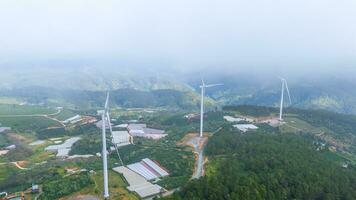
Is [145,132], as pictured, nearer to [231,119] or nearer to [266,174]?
[231,119]

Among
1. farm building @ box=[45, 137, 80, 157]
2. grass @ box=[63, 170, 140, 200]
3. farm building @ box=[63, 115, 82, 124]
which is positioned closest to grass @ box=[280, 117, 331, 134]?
farm building @ box=[45, 137, 80, 157]

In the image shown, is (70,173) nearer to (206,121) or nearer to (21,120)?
(206,121)

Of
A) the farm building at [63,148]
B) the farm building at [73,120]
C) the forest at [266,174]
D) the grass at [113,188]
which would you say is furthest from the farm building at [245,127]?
the farm building at [73,120]

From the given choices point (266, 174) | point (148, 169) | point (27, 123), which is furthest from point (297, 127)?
point (27, 123)

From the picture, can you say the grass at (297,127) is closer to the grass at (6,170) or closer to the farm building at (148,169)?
the farm building at (148,169)

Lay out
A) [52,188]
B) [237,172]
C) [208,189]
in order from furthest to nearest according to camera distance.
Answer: [237,172] < [52,188] < [208,189]

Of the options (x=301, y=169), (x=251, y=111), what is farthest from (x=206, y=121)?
(x=301, y=169)

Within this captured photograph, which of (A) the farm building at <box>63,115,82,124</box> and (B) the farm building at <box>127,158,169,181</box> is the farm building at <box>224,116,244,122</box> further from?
(A) the farm building at <box>63,115,82,124</box>
